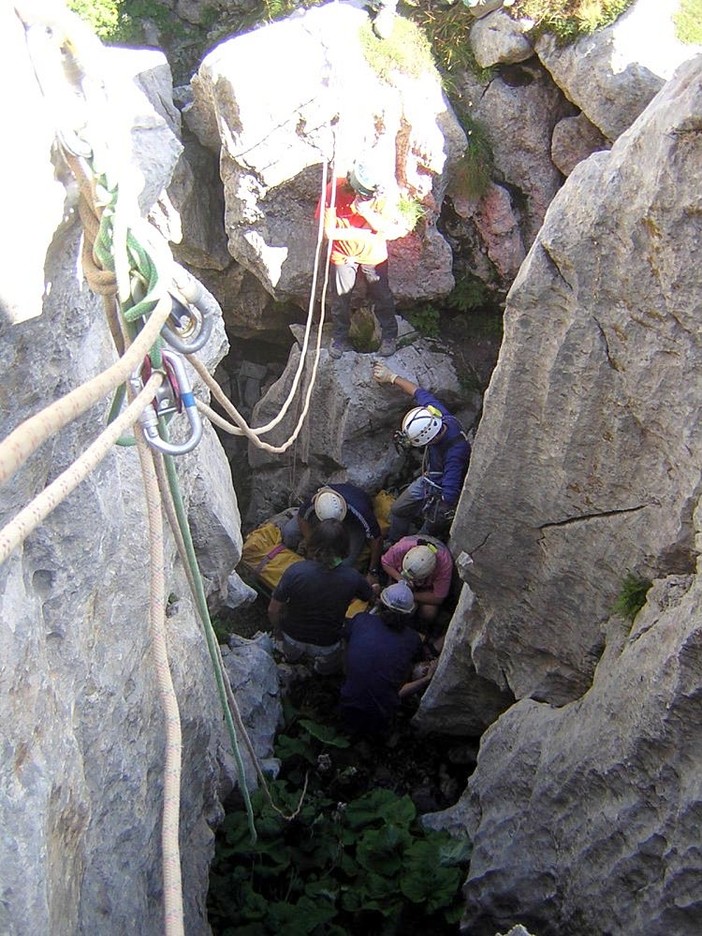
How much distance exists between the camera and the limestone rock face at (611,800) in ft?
10.2

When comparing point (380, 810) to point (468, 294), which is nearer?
point (380, 810)

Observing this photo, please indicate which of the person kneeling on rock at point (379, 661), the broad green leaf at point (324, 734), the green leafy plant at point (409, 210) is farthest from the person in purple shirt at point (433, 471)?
the broad green leaf at point (324, 734)

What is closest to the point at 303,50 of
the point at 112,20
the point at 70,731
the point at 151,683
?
the point at 112,20

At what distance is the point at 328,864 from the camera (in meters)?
4.84

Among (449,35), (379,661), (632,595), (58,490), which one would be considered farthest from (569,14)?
(58,490)

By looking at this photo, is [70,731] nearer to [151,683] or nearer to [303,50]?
[151,683]

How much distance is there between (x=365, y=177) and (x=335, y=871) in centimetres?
512

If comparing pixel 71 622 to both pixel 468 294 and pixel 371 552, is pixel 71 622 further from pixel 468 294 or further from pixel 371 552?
pixel 468 294

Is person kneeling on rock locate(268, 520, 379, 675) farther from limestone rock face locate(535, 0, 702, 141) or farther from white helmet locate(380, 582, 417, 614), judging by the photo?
limestone rock face locate(535, 0, 702, 141)

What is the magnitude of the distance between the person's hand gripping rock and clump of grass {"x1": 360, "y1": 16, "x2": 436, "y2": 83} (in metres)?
2.54

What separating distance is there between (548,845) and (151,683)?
217 centimetres

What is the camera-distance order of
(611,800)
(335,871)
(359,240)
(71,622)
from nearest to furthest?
(71,622) < (611,800) < (335,871) < (359,240)

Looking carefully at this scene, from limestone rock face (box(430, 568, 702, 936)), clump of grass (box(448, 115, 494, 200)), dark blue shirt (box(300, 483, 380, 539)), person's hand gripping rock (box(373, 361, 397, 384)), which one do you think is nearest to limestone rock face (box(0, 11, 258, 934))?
limestone rock face (box(430, 568, 702, 936))

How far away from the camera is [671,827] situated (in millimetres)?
3154
